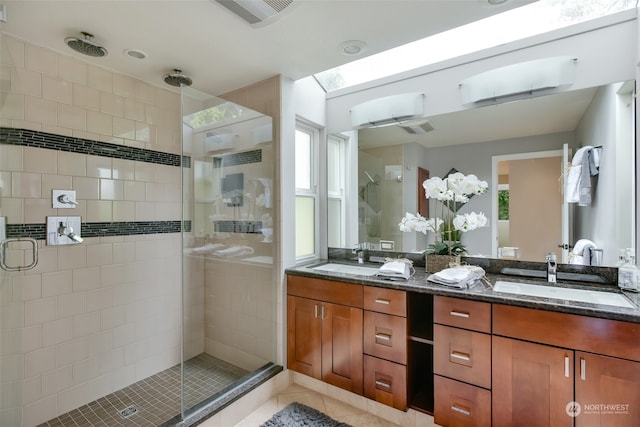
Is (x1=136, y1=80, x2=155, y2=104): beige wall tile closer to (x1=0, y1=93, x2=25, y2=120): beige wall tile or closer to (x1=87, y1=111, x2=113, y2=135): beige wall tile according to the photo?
(x1=87, y1=111, x2=113, y2=135): beige wall tile

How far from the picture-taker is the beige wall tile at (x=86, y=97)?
208 cm

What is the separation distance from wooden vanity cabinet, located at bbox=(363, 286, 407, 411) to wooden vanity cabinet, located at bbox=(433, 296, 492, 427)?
0.65 ft

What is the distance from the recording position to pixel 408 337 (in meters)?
1.85

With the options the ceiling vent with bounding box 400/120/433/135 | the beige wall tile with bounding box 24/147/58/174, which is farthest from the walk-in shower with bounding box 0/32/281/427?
the ceiling vent with bounding box 400/120/433/135

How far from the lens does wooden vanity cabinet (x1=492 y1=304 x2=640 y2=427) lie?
4.21ft

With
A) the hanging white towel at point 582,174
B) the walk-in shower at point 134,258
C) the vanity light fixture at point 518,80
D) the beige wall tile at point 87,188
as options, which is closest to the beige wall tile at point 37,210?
the walk-in shower at point 134,258

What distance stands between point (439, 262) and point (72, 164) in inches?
103

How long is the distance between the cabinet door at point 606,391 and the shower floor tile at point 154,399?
1.99 meters

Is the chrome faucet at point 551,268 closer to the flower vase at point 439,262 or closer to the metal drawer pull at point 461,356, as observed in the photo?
the flower vase at point 439,262

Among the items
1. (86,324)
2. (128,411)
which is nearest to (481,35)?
(86,324)

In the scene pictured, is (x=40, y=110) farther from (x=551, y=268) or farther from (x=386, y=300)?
(x=551, y=268)

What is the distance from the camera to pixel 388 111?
245 cm

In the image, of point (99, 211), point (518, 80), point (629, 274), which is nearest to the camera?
point (629, 274)

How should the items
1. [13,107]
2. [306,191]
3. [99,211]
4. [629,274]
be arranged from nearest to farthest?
[629,274] → [13,107] → [99,211] → [306,191]
